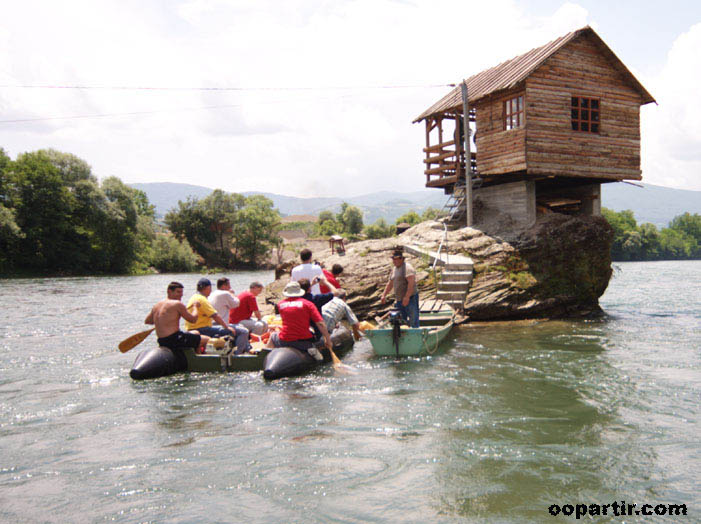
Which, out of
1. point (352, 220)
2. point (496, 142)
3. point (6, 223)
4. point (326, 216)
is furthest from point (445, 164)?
point (326, 216)

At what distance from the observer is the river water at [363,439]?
514 cm

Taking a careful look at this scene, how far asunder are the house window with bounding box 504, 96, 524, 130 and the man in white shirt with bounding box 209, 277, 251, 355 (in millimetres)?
13439

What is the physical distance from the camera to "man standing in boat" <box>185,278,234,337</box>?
417 inches

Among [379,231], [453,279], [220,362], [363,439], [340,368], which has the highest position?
[379,231]

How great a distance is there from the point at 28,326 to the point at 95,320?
7.78 feet

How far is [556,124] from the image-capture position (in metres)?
19.0

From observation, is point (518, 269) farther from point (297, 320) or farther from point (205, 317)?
point (205, 317)

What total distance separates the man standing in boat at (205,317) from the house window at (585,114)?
52.3ft

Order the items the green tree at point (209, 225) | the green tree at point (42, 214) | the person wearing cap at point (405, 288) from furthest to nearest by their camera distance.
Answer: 1. the green tree at point (209, 225)
2. the green tree at point (42, 214)
3. the person wearing cap at point (405, 288)

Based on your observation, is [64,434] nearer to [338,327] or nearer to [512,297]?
[338,327]

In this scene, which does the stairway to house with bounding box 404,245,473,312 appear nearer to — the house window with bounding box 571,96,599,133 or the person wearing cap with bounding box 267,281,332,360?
the person wearing cap with bounding box 267,281,332,360

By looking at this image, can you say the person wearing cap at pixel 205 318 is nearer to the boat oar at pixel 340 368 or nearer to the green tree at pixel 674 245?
the boat oar at pixel 340 368

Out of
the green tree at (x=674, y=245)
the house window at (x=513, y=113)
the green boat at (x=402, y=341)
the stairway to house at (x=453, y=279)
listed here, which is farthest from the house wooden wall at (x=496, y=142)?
the green tree at (x=674, y=245)

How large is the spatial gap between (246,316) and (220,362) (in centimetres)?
169
